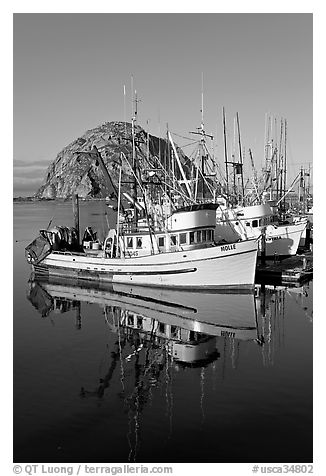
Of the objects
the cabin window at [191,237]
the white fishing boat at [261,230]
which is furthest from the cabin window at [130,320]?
the white fishing boat at [261,230]

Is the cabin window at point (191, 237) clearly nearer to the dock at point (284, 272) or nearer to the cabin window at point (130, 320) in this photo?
the dock at point (284, 272)

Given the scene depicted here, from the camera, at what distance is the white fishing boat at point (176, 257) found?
25984mm

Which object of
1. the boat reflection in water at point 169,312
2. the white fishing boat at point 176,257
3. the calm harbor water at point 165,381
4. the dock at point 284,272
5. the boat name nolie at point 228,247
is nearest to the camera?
the calm harbor water at point 165,381

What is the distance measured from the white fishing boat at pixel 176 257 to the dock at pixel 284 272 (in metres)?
3.31

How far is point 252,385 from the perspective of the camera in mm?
13617

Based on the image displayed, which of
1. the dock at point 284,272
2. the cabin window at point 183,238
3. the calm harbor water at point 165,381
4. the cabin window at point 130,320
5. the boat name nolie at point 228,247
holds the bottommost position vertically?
the calm harbor water at point 165,381

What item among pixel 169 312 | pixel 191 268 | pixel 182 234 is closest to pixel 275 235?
pixel 182 234

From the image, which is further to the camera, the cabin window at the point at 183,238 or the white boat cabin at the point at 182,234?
the cabin window at the point at 183,238

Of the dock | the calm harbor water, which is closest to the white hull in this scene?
the calm harbor water

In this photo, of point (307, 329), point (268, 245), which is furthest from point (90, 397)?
point (268, 245)

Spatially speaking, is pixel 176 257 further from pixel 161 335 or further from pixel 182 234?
pixel 161 335

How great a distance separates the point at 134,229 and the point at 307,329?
14.1 meters

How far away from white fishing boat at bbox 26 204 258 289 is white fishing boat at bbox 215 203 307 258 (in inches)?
318
